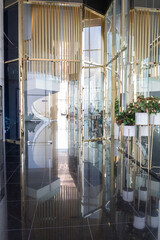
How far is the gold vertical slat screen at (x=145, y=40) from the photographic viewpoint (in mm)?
5371

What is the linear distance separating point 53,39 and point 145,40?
4.71m

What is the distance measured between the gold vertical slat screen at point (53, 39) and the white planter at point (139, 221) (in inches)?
287

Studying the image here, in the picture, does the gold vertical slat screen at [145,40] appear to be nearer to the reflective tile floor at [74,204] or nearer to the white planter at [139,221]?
the reflective tile floor at [74,204]

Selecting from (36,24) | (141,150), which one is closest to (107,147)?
(141,150)

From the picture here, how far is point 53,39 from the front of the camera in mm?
9453

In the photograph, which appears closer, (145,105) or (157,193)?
(157,193)

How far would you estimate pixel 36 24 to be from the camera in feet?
30.7

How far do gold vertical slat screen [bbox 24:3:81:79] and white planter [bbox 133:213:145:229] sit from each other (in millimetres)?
7281

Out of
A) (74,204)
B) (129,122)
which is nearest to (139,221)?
(74,204)

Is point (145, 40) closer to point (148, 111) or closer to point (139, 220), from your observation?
point (148, 111)

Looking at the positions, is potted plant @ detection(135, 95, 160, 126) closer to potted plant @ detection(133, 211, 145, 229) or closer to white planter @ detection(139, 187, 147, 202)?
white planter @ detection(139, 187, 147, 202)

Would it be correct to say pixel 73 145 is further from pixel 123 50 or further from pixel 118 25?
pixel 118 25

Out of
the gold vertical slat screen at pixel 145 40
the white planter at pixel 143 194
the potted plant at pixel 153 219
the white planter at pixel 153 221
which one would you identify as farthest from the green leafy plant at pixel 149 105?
the white planter at pixel 153 221

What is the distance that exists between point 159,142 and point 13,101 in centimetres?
615
